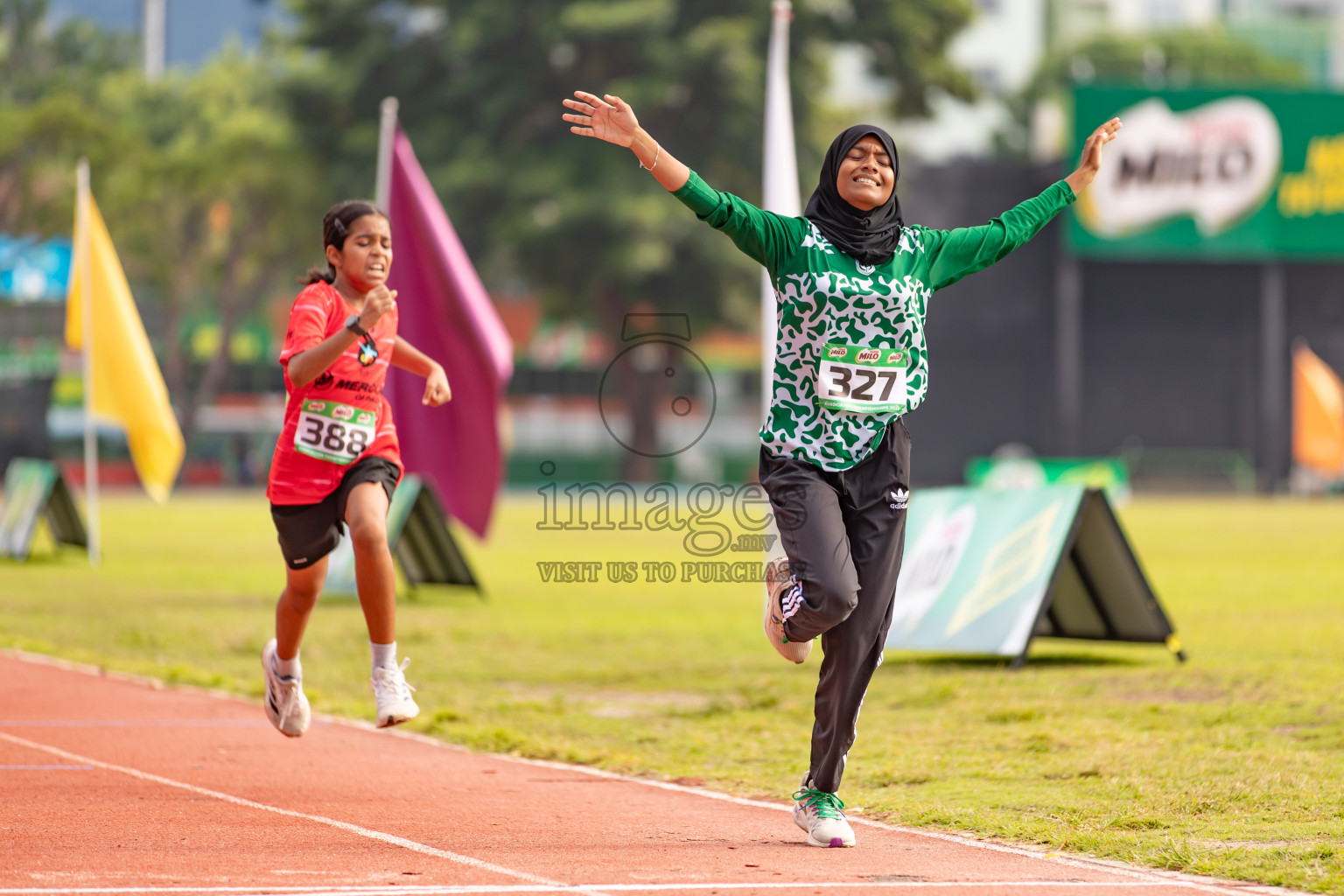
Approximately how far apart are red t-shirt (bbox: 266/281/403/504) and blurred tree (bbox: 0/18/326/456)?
4104cm

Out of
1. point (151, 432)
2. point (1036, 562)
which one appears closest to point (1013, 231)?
point (1036, 562)

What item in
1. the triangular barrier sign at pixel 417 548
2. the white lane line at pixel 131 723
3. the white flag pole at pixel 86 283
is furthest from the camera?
the white flag pole at pixel 86 283

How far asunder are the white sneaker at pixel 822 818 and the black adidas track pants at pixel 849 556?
4 centimetres

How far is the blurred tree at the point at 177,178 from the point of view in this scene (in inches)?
1775

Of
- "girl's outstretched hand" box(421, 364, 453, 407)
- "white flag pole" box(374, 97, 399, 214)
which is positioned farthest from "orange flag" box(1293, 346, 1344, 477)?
"girl's outstretched hand" box(421, 364, 453, 407)

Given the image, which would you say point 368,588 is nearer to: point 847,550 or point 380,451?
point 380,451

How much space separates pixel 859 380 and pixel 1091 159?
4.01ft

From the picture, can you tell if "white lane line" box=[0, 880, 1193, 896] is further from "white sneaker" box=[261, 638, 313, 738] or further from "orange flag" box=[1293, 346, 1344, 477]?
"orange flag" box=[1293, 346, 1344, 477]

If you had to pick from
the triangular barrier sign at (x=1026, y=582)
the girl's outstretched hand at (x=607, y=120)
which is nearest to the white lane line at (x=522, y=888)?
the girl's outstretched hand at (x=607, y=120)

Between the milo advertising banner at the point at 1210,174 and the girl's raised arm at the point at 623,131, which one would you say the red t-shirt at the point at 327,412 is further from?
the milo advertising banner at the point at 1210,174

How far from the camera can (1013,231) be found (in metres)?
5.91

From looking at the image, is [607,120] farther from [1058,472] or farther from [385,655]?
[1058,472]

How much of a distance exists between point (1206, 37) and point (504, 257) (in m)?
43.2

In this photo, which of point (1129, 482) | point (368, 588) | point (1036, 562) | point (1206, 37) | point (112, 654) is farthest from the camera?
point (1206, 37)
